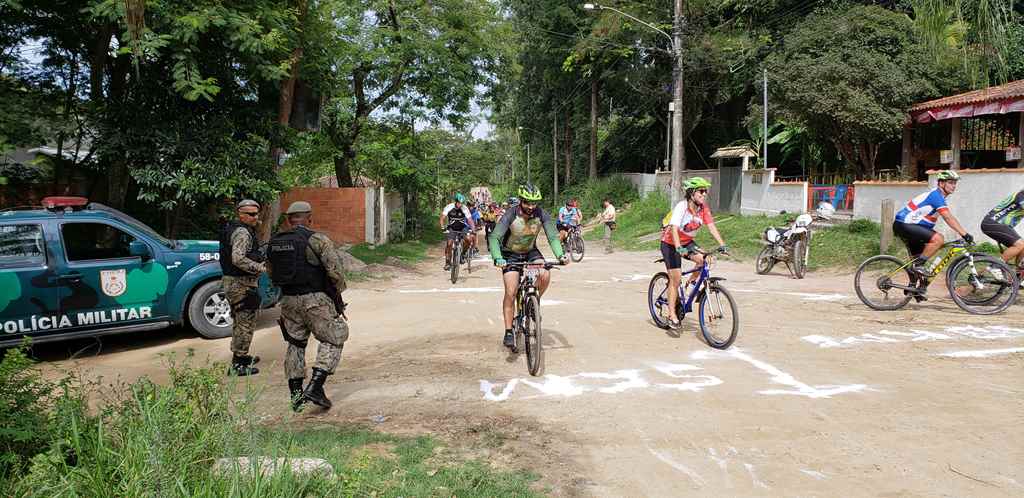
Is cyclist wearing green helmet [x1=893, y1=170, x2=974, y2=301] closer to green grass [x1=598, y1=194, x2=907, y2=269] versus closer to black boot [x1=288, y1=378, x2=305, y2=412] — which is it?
green grass [x1=598, y1=194, x2=907, y2=269]

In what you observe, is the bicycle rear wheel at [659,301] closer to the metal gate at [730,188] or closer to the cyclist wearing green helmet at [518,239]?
the cyclist wearing green helmet at [518,239]

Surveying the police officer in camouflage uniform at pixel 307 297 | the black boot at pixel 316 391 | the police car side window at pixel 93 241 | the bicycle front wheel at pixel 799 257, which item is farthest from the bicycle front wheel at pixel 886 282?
the police car side window at pixel 93 241

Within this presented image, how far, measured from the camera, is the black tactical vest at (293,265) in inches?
222

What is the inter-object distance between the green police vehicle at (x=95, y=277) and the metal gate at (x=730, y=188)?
2272 centimetres

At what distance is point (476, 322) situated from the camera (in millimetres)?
9328

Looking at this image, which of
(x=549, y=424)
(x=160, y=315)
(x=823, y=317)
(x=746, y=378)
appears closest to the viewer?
(x=549, y=424)

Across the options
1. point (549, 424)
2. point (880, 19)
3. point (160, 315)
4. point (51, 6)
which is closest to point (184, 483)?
point (549, 424)

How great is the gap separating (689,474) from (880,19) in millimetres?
22872

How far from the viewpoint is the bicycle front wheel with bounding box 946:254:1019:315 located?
8812mm

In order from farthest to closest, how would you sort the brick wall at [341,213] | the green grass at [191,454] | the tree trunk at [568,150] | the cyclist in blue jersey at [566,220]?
the tree trunk at [568,150] → the brick wall at [341,213] → the cyclist in blue jersey at [566,220] → the green grass at [191,454]

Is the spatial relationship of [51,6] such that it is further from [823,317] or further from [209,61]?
[823,317]

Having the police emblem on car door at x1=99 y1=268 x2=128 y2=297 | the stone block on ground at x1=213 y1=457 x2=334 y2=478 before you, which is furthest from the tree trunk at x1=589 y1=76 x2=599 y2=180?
the stone block on ground at x1=213 y1=457 x2=334 y2=478

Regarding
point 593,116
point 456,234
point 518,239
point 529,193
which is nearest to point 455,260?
point 456,234

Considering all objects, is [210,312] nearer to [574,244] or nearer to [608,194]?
[574,244]
